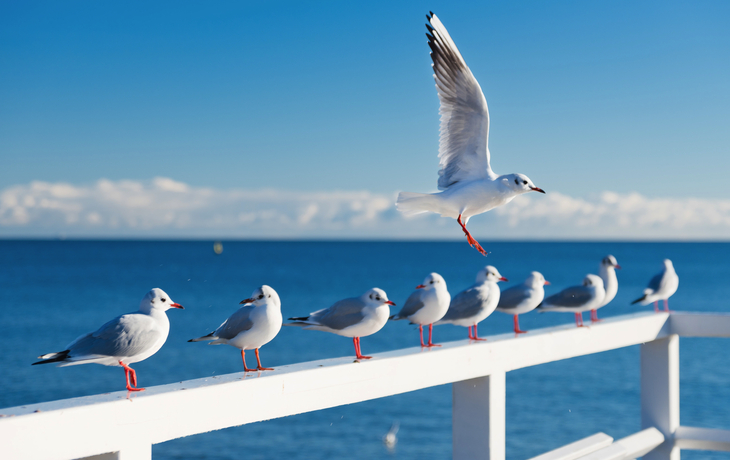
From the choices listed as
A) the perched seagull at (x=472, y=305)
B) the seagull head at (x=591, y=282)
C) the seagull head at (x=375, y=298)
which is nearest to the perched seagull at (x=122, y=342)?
the seagull head at (x=375, y=298)

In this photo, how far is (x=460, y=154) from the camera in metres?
2.59

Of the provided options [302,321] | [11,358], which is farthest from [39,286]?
[302,321]

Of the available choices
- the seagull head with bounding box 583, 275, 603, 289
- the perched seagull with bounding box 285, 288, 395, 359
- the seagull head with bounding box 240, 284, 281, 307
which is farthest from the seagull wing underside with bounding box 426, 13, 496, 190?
the seagull head with bounding box 583, 275, 603, 289

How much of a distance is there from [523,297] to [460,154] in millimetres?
1253

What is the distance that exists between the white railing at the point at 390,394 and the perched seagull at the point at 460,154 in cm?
47

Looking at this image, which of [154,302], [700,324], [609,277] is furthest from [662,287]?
[154,302]

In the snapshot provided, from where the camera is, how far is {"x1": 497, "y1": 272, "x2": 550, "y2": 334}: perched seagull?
11.6ft

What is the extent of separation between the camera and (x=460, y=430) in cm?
239

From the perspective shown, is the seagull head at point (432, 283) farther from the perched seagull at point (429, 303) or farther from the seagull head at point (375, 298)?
the seagull head at point (375, 298)

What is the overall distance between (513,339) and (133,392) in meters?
1.38

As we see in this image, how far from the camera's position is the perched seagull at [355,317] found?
8.16 ft

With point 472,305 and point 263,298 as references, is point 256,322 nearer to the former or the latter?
point 263,298

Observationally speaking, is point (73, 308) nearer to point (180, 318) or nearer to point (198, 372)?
point (180, 318)

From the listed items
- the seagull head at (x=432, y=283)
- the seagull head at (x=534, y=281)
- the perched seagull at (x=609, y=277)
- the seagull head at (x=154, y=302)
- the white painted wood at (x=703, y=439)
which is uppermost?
the seagull head at (x=154, y=302)
